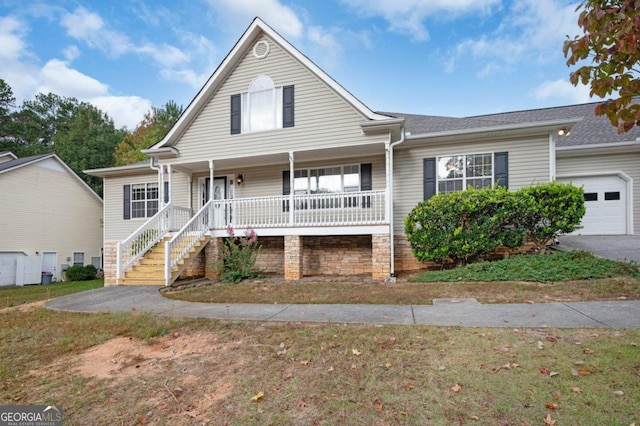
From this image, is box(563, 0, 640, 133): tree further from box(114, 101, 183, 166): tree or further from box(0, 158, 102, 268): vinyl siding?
box(114, 101, 183, 166): tree

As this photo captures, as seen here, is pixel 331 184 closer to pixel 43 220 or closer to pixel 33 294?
pixel 33 294

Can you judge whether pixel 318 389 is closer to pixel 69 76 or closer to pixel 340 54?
pixel 340 54

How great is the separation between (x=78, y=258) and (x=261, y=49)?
A: 726 inches

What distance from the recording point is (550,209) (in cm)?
853

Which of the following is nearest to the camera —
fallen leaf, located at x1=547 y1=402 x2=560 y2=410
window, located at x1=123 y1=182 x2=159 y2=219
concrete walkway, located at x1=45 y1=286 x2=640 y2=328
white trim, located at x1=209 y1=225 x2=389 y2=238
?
fallen leaf, located at x1=547 y1=402 x2=560 y2=410

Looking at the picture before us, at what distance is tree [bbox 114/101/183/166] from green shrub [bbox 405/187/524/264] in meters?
24.4

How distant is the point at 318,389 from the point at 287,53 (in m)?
10.9

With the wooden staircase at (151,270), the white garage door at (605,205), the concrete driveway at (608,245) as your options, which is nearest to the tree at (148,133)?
the wooden staircase at (151,270)

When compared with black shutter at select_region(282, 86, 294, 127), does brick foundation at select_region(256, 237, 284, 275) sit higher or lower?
lower

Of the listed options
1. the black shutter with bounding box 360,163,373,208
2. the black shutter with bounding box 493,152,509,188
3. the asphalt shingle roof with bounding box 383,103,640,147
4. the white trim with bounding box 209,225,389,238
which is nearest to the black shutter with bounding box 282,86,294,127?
the black shutter with bounding box 360,163,373,208

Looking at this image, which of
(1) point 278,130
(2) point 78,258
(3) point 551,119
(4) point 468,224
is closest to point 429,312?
(4) point 468,224

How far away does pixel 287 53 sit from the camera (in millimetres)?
11164

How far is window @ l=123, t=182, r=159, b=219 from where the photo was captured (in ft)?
48.7

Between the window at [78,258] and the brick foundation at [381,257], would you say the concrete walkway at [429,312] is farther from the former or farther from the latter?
the window at [78,258]
